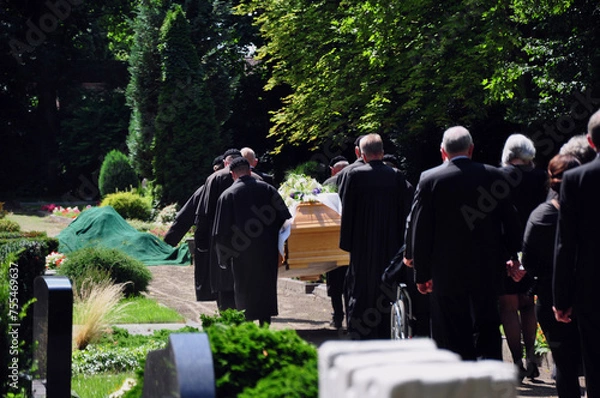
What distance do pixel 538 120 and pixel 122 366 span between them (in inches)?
488

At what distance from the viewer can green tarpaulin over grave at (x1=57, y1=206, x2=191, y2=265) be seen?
20422 mm

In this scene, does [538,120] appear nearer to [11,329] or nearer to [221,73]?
[11,329]

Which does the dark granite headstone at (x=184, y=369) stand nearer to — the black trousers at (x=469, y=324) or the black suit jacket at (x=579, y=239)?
the black suit jacket at (x=579, y=239)

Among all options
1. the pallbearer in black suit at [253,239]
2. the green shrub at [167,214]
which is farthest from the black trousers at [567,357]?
the green shrub at [167,214]

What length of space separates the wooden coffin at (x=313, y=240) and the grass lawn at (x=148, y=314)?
220cm

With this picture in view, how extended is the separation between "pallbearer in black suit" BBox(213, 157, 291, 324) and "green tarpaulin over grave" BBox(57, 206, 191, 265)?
10306 millimetres

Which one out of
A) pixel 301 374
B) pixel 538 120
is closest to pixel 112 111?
pixel 538 120

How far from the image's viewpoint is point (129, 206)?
31891 millimetres

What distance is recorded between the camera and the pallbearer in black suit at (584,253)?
17.1 ft

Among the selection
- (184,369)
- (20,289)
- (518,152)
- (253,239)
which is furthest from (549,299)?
(253,239)

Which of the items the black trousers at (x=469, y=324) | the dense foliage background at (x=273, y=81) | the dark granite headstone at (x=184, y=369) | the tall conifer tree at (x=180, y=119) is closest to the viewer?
the dark granite headstone at (x=184, y=369)

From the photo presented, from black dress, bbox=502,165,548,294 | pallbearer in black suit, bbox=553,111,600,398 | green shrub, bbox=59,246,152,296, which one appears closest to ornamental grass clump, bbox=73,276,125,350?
green shrub, bbox=59,246,152,296

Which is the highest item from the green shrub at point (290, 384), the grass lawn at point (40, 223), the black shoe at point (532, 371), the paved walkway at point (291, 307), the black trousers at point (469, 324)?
the green shrub at point (290, 384)

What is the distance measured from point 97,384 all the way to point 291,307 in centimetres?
610
